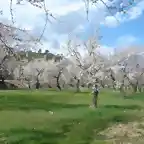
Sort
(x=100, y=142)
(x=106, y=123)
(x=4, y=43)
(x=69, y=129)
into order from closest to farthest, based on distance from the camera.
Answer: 1. (x=4, y=43)
2. (x=100, y=142)
3. (x=69, y=129)
4. (x=106, y=123)

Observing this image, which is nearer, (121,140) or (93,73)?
(121,140)

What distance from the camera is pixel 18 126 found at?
2878 cm

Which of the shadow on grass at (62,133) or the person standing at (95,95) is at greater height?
the person standing at (95,95)

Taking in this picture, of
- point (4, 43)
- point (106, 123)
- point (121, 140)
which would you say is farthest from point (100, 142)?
point (4, 43)

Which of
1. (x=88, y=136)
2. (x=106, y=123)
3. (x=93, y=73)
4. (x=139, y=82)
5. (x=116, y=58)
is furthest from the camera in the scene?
(x=139, y=82)

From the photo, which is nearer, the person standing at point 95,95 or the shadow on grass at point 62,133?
the shadow on grass at point 62,133

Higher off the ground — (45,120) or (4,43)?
(4,43)

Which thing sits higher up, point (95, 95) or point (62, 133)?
point (95, 95)

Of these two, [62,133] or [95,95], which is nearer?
[62,133]

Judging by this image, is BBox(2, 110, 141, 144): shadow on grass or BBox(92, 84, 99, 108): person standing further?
BBox(92, 84, 99, 108): person standing

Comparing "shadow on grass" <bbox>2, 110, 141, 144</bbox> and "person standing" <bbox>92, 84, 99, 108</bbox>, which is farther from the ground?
"person standing" <bbox>92, 84, 99, 108</bbox>

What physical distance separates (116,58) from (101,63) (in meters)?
25.8

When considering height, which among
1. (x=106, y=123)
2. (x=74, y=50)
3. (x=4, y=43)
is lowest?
(x=106, y=123)

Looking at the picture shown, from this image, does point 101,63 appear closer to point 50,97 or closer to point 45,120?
point 50,97
